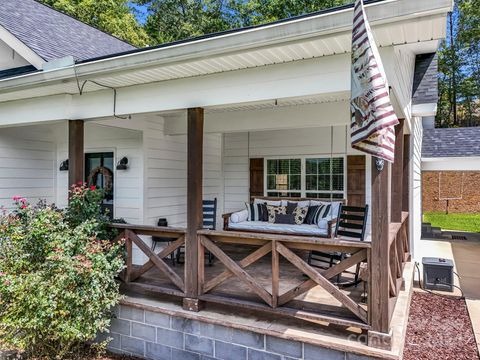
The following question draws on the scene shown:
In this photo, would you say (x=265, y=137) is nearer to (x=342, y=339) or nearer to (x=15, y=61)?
(x=15, y=61)

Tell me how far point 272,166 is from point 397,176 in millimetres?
3222

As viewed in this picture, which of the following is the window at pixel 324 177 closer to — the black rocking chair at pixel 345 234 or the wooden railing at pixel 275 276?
the black rocking chair at pixel 345 234

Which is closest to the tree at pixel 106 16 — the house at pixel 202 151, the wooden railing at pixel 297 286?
the house at pixel 202 151

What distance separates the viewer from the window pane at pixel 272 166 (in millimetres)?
7684

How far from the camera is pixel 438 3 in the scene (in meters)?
2.28

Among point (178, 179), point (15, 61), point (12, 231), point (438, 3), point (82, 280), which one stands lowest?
point (82, 280)

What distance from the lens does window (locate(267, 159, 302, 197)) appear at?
24.5ft

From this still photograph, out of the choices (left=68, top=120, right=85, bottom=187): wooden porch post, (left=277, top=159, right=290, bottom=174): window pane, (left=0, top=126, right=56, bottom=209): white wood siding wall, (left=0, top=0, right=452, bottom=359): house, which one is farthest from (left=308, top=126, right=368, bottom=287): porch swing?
(left=0, top=126, right=56, bottom=209): white wood siding wall

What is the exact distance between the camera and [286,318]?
3.55m

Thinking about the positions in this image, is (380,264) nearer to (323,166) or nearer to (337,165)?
(337,165)

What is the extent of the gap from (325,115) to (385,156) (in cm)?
309

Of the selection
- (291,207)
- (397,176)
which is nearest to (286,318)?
(397,176)

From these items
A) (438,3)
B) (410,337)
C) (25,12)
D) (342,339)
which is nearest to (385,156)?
(438,3)

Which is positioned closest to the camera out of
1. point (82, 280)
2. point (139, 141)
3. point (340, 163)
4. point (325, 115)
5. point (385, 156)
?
point (385, 156)
